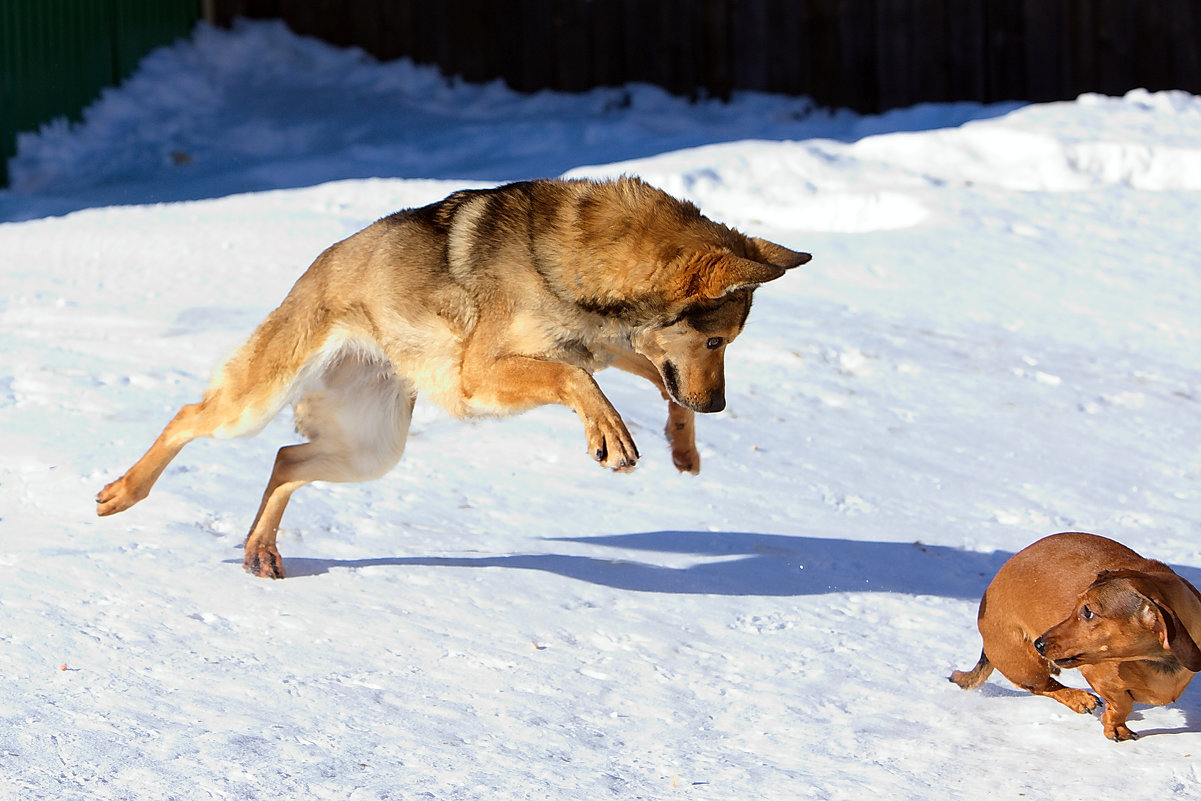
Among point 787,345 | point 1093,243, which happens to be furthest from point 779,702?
point 1093,243

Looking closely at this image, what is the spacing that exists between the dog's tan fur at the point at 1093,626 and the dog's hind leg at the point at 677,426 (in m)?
1.49

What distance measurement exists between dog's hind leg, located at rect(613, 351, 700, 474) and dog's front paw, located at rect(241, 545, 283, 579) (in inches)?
59.2

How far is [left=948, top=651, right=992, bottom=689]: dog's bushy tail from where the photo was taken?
13.0ft

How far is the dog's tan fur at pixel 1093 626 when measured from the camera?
345 cm

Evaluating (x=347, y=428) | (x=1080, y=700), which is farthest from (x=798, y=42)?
(x=1080, y=700)

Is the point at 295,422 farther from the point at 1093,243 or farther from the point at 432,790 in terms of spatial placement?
the point at 1093,243

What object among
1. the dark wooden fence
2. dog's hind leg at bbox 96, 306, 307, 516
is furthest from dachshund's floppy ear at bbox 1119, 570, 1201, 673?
the dark wooden fence

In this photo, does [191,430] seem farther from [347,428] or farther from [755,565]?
[755,565]

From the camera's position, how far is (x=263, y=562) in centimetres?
484

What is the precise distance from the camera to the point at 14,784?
3.06m

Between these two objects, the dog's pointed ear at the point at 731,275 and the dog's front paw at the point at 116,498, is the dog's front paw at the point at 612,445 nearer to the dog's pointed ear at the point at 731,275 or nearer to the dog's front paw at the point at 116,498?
the dog's pointed ear at the point at 731,275

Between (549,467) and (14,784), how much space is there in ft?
11.1

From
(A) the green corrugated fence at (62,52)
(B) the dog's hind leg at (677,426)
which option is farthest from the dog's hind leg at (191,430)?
(A) the green corrugated fence at (62,52)

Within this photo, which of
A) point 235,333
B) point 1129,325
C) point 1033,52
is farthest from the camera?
point 1033,52
